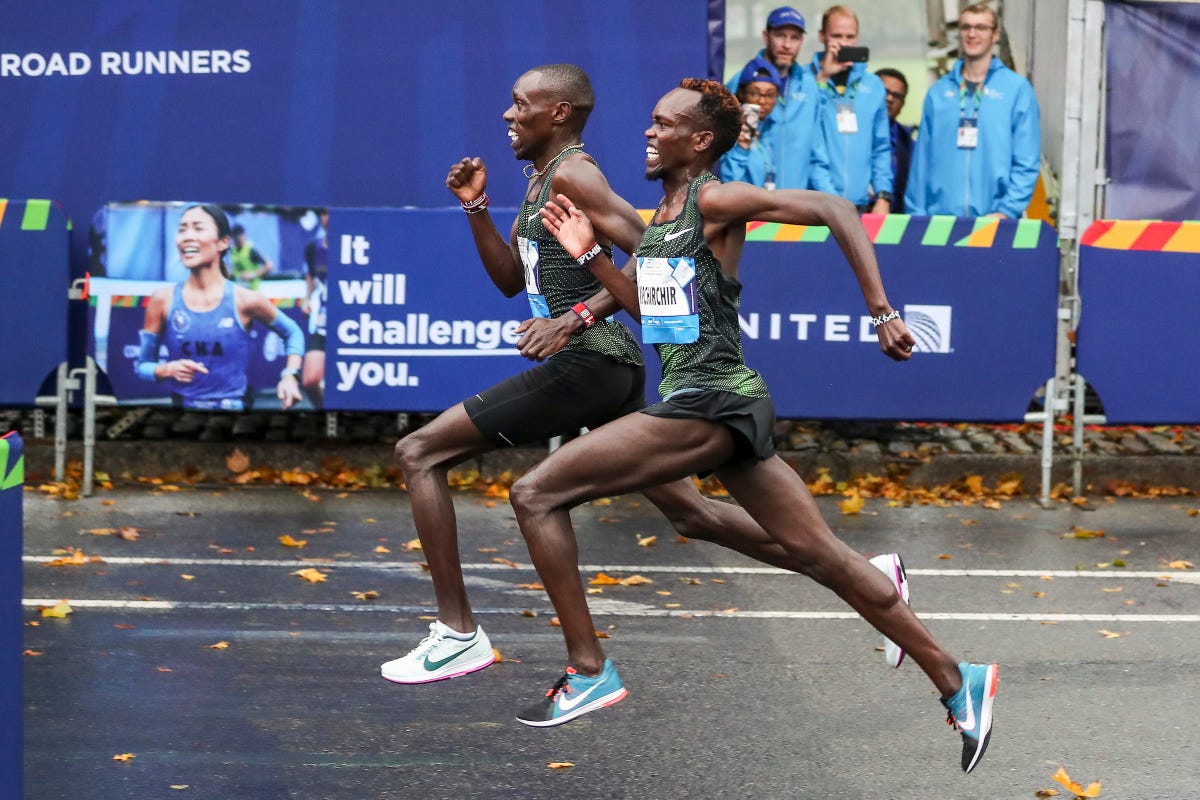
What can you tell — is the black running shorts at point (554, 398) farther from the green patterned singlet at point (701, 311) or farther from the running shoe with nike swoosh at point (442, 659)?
the running shoe with nike swoosh at point (442, 659)

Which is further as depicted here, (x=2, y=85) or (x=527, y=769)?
(x=2, y=85)

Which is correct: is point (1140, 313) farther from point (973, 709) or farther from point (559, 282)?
point (973, 709)

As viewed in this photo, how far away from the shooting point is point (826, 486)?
10.7 metres

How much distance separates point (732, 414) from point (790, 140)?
6361 millimetres

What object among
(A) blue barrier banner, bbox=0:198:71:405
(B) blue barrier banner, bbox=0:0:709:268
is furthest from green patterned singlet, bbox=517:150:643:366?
(B) blue barrier banner, bbox=0:0:709:268

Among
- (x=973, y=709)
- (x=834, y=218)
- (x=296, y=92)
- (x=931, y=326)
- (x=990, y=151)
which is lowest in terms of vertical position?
(x=973, y=709)

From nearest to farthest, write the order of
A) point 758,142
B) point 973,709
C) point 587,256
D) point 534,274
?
point 973,709 < point 587,256 < point 534,274 < point 758,142

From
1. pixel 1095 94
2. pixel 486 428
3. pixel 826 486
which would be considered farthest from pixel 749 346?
pixel 486 428

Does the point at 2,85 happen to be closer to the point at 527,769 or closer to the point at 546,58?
the point at 546,58

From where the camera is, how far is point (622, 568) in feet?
28.3

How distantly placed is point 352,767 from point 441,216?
17.3 feet

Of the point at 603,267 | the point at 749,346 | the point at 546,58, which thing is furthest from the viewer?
the point at 546,58

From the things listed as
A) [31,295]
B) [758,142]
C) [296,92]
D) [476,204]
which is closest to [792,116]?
[758,142]

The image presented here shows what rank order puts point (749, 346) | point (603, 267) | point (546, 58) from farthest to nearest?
1. point (546, 58)
2. point (749, 346)
3. point (603, 267)
